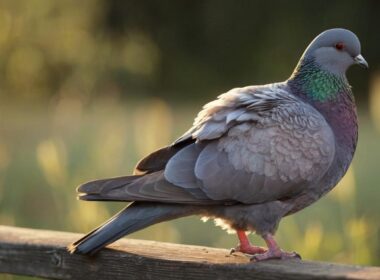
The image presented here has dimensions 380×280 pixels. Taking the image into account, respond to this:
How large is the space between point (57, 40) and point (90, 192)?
9.08 metres

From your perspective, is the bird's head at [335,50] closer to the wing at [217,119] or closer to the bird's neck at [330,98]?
the bird's neck at [330,98]

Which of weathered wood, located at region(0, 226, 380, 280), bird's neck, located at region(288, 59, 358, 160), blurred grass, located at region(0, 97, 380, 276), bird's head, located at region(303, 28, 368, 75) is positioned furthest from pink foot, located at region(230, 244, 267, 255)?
blurred grass, located at region(0, 97, 380, 276)

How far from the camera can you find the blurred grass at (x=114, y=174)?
4.91 m

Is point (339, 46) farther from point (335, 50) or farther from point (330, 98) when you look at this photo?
point (330, 98)

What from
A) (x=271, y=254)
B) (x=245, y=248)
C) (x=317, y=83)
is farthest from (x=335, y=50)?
(x=271, y=254)

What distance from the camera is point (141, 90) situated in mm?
14727

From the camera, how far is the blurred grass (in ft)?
16.1

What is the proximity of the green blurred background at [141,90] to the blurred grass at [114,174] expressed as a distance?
15 millimetres

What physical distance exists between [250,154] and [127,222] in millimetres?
532

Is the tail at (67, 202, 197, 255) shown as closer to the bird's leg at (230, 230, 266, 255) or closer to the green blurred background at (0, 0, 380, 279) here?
the bird's leg at (230, 230, 266, 255)

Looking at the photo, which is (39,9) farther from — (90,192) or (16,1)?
(90,192)

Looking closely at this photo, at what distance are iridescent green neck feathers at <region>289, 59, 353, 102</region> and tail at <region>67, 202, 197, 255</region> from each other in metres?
0.68

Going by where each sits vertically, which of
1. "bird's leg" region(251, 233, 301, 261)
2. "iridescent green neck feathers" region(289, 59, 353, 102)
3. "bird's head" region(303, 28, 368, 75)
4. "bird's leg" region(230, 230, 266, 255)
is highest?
"bird's head" region(303, 28, 368, 75)

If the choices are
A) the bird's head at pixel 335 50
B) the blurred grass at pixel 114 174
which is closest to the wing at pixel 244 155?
the bird's head at pixel 335 50
